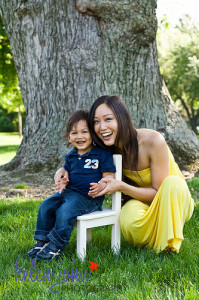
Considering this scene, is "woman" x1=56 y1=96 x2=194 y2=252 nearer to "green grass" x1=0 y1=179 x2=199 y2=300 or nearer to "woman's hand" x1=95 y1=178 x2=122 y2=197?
"woman's hand" x1=95 y1=178 x2=122 y2=197

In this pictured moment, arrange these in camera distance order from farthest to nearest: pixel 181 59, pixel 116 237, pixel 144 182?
pixel 181 59 → pixel 144 182 → pixel 116 237

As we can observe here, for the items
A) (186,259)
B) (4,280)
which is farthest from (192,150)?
(4,280)

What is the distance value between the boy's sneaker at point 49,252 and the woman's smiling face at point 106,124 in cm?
90

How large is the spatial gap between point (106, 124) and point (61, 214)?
2.57ft

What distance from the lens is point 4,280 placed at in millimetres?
2395

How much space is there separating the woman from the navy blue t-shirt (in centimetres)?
10

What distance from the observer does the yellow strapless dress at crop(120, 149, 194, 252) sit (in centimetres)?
272

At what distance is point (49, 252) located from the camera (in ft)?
9.01

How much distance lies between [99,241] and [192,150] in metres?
3.05

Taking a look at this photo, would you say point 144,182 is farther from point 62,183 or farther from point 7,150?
point 7,150

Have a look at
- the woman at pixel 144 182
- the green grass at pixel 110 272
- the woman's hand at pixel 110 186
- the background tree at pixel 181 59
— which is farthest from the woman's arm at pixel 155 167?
the background tree at pixel 181 59

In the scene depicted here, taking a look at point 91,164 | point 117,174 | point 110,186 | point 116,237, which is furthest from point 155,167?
point 116,237

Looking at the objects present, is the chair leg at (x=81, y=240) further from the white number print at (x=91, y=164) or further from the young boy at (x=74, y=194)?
the white number print at (x=91, y=164)

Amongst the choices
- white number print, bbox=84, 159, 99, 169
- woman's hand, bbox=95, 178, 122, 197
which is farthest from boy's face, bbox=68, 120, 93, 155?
woman's hand, bbox=95, 178, 122, 197
